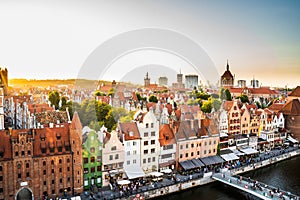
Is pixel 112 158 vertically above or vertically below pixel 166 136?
below

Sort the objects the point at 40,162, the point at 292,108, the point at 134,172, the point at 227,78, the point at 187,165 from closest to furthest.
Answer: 1. the point at 40,162
2. the point at 134,172
3. the point at 187,165
4. the point at 292,108
5. the point at 227,78

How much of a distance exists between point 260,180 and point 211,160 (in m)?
7.19

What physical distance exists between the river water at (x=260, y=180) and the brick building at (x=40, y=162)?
11.7 metres

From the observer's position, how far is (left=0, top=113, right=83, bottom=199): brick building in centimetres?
2712

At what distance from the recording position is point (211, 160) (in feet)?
131

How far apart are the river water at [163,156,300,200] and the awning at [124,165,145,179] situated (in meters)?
4.14

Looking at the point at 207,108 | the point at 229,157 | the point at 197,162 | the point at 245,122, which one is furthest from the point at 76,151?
the point at 207,108

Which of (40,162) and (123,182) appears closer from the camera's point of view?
(40,162)

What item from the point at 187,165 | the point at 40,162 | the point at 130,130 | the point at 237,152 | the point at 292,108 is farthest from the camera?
the point at 292,108

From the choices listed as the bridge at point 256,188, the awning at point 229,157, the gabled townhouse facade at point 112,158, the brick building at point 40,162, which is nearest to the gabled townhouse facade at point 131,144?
the gabled townhouse facade at point 112,158

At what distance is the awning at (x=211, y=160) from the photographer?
39.2 meters

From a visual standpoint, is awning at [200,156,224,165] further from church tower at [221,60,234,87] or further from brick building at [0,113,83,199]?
church tower at [221,60,234,87]

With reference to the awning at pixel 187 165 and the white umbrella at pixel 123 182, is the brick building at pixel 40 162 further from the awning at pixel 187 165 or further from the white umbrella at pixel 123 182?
the awning at pixel 187 165

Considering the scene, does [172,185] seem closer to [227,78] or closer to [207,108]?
[207,108]
